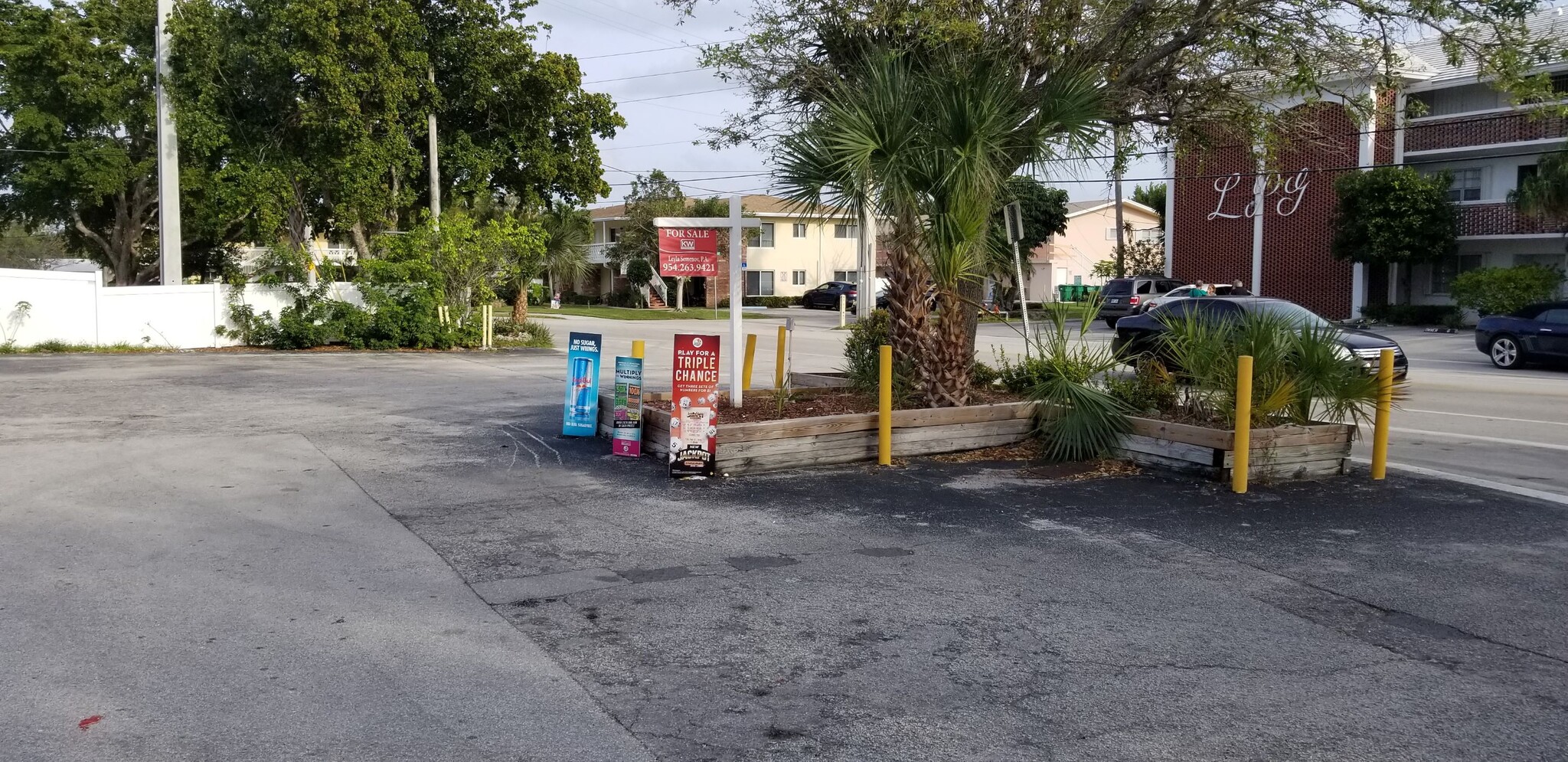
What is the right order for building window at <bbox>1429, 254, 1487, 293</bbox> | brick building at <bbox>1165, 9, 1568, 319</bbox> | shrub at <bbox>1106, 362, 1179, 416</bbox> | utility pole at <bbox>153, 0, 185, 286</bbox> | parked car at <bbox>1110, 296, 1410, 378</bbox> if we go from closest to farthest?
shrub at <bbox>1106, 362, 1179, 416</bbox> < parked car at <bbox>1110, 296, 1410, 378</bbox> < utility pole at <bbox>153, 0, 185, 286</bbox> < brick building at <bbox>1165, 9, 1568, 319</bbox> < building window at <bbox>1429, 254, 1487, 293</bbox>

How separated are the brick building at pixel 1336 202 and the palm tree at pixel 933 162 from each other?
25886mm

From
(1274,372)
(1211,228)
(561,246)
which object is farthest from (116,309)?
(1211,228)

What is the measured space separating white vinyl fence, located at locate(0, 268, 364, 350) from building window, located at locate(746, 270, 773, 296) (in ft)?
141

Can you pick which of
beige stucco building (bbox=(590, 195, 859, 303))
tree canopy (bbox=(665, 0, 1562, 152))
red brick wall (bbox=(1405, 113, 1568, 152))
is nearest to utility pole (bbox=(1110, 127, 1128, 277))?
tree canopy (bbox=(665, 0, 1562, 152))

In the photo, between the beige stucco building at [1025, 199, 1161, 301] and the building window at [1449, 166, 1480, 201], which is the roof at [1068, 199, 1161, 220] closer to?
the beige stucco building at [1025, 199, 1161, 301]

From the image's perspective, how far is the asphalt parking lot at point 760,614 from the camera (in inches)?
186

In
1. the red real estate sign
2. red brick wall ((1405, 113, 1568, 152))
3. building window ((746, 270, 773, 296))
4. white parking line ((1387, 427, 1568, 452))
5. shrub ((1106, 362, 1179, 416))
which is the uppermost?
red brick wall ((1405, 113, 1568, 152))

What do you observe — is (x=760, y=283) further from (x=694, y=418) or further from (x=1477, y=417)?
(x=694, y=418)

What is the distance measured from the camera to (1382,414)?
10.1 meters

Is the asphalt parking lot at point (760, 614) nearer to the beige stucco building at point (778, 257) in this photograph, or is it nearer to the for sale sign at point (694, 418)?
the for sale sign at point (694, 418)

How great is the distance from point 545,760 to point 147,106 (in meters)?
39.0

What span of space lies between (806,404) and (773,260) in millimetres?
57474

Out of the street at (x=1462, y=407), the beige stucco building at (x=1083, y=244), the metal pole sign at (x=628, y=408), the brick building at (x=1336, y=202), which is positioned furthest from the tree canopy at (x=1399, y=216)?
the metal pole sign at (x=628, y=408)

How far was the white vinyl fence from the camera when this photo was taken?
24.9 m
